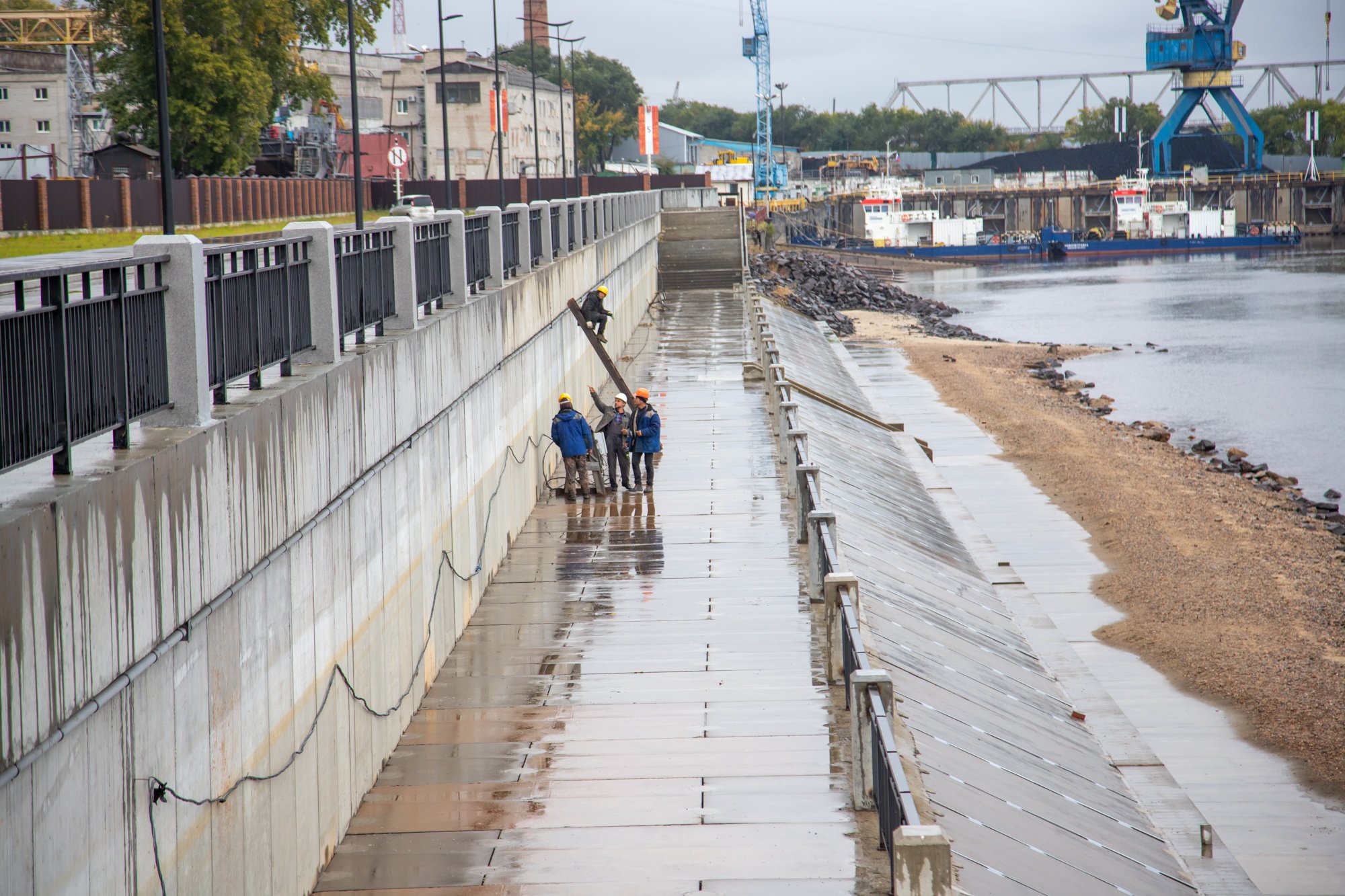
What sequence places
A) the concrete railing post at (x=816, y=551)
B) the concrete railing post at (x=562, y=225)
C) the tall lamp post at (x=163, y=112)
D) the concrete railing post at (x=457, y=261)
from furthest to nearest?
the concrete railing post at (x=562, y=225)
the concrete railing post at (x=457, y=261)
the concrete railing post at (x=816, y=551)
the tall lamp post at (x=163, y=112)

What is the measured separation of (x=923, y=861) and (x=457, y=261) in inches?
403

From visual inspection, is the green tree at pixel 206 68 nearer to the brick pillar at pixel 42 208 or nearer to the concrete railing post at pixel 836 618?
the brick pillar at pixel 42 208

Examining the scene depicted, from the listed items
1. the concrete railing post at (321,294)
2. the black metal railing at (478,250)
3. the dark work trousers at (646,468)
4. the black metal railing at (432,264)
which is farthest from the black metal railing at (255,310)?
the dark work trousers at (646,468)

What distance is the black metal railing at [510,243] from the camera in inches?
781

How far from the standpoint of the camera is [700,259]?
180 ft

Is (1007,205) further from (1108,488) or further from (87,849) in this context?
(87,849)

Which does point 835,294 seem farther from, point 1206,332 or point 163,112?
point 163,112

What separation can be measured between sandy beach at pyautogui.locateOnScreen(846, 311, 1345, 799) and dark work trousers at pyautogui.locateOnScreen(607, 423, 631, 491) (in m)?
7.63

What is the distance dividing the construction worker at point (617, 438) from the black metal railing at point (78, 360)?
12791mm

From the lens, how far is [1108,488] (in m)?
31.4

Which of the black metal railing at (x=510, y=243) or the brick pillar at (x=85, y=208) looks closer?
the black metal railing at (x=510, y=243)

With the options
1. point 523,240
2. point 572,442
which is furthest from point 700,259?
point 572,442

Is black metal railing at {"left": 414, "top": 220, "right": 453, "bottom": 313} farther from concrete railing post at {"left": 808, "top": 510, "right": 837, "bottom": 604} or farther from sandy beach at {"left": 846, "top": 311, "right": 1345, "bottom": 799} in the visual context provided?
sandy beach at {"left": 846, "top": 311, "right": 1345, "bottom": 799}

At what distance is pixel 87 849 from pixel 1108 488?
28.7 metres
